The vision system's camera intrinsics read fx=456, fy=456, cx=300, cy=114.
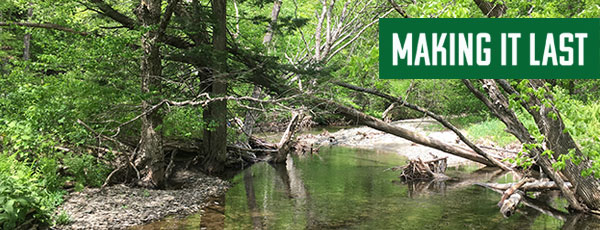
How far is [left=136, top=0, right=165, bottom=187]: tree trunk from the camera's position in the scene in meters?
10.6

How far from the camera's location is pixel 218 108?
44.6 feet

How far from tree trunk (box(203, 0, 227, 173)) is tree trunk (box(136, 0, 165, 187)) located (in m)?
Result: 1.74

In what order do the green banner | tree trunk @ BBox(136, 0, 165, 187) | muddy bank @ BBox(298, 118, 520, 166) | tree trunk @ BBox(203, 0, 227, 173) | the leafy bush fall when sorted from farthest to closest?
1. muddy bank @ BBox(298, 118, 520, 166)
2. tree trunk @ BBox(203, 0, 227, 173)
3. tree trunk @ BBox(136, 0, 165, 187)
4. the leafy bush
5. the green banner

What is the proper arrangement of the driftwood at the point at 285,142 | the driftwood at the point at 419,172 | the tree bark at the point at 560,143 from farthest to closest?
the driftwood at the point at 285,142, the driftwood at the point at 419,172, the tree bark at the point at 560,143

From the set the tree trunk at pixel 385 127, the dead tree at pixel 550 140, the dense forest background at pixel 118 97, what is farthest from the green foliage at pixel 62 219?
the dead tree at pixel 550 140

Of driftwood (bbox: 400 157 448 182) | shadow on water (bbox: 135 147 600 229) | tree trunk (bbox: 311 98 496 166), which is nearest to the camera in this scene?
shadow on water (bbox: 135 147 600 229)

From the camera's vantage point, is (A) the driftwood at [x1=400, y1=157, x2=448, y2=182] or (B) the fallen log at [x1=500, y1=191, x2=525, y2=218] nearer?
(B) the fallen log at [x1=500, y1=191, x2=525, y2=218]

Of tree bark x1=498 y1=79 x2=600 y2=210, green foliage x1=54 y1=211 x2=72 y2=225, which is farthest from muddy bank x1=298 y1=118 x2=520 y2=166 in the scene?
green foliage x1=54 y1=211 x2=72 y2=225

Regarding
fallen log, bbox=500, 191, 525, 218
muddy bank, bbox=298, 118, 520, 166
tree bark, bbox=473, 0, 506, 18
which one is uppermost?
tree bark, bbox=473, 0, 506, 18

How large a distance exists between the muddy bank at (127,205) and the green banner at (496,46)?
586 centimetres

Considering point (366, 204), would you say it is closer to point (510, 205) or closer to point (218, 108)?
point (510, 205)

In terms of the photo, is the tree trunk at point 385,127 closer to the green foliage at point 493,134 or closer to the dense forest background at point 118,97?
the dense forest background at point 118,97

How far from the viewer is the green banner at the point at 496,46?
536cm

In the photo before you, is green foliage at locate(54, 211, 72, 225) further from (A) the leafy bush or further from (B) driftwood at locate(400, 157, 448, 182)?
(B) driftwood at locate(400, 157, 448, 182)
